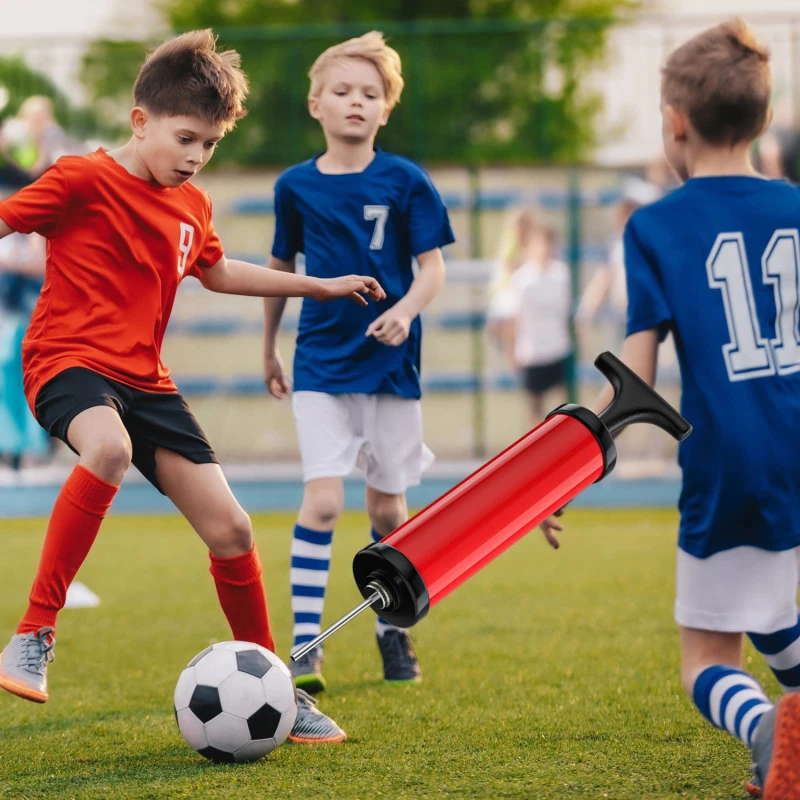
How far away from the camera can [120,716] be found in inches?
148

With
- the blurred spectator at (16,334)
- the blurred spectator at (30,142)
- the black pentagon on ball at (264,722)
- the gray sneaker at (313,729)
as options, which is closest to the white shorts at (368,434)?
the gray sneaker at (313,729)

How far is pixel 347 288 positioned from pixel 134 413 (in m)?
0.67

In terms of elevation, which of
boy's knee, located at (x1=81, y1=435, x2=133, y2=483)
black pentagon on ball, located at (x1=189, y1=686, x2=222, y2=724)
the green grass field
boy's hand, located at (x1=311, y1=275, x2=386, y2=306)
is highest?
boy's hand, located at (x1=311, y1=275, x2=386, y2=306)

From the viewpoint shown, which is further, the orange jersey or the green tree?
the green tree

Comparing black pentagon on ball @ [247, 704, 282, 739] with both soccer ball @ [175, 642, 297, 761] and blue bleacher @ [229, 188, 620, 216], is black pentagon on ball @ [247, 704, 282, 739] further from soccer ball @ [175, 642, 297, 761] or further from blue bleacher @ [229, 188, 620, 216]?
blue bleacher @ [229, 188, 620, 216]

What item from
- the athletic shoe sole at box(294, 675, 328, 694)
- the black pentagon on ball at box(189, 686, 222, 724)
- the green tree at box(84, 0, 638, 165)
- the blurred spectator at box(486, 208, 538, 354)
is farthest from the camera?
the green tree at box(84, 0, 638, 165)

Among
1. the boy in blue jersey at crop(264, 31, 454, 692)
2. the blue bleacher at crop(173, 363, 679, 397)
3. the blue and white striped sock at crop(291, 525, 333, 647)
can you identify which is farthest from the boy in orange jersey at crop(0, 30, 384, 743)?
the blue bleacher at crop(173, 363, 679, 397)

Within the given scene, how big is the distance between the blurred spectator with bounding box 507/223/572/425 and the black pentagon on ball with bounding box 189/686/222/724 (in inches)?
400

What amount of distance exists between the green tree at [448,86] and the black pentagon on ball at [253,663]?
10448 millimetres

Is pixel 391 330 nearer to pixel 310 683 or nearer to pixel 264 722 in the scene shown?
pixel 310 683

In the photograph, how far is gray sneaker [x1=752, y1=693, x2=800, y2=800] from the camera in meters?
2.24

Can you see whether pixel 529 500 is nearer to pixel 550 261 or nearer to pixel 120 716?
pixel 120 716

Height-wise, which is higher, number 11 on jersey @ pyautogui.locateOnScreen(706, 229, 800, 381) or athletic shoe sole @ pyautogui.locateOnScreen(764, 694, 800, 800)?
number 11 on jersey @ pyautogui.locateOnScreen(706, 229, 800, 381)

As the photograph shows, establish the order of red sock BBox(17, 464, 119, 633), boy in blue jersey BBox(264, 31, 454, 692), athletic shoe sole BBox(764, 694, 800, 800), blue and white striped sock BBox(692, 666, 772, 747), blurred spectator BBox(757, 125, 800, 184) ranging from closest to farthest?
1. athletic shoe sole BBox(764, 694, 800, 800)
2. blue and white striped sock BBox(692, 666, 772, 747)
3. red sock BBox(17, 464, 119, 633)
4. boy in blue jersey BBox(264, 31, 454, 692)
5. blurred spectator BBox(757, 125, 800, 184)
